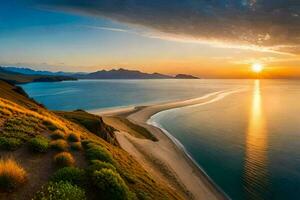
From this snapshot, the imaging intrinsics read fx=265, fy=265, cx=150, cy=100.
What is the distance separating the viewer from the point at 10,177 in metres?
11.6

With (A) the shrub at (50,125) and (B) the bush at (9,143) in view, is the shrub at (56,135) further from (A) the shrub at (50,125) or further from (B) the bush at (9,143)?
(B) the bush at (9,143)

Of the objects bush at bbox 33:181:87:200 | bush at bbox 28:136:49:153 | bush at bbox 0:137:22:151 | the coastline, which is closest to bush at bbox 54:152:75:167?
bush at bbox 28:136:49:153

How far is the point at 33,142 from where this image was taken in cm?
1700

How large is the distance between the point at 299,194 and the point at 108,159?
32.3m

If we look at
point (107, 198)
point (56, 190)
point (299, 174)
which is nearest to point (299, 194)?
point (299, 174)

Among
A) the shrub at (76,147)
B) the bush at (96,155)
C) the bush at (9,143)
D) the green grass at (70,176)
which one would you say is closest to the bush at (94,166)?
the green grass at (70,176)

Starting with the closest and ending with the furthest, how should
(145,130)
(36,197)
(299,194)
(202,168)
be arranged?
(36,197) → (299,194) → (202,168) → (145,130)

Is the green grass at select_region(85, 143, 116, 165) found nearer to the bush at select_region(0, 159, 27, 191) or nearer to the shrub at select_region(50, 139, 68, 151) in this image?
the shrub at select_region(50, 139, 68, 151)

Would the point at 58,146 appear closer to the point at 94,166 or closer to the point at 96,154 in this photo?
the point at 96,154

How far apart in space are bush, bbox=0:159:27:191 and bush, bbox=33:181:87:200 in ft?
3.61

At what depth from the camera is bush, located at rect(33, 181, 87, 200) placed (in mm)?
11198

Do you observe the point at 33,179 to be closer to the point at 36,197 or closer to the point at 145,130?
the point at 36,197

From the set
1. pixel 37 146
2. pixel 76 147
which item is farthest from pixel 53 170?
pixel 76 147

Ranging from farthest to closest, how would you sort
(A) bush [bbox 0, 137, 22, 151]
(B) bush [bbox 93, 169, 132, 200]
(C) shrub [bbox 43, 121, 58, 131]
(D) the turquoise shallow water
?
(D) the turquoise shallow water, (C) shrub [bbox 43, 121, 58, 131], (A) bush [bbox 0, 137, 22, 151], (B) bush [bbox 93, 169, 132, 200]
